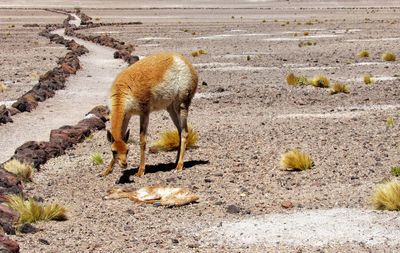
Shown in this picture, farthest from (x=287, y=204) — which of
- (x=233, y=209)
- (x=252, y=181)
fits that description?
(x=252, y=181)

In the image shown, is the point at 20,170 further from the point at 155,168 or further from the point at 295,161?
the point at 295,161

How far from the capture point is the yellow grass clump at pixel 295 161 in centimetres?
1146

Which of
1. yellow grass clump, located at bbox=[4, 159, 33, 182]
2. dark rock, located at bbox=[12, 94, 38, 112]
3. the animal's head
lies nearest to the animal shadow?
the animal's head

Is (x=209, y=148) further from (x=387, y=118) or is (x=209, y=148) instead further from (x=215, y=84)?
(x=215, y=84)

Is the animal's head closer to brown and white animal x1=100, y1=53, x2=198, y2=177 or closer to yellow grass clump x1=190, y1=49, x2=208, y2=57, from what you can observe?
brown and white animal x1=100, y1=53, x2=198, y2=177

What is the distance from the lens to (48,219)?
361 inches

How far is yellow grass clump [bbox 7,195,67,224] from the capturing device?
905 cm

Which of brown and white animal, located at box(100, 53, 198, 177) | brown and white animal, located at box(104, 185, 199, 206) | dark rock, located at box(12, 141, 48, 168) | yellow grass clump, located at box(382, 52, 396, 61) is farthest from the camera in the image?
yellow grass clump, located at box(382, 52, 396, 61)

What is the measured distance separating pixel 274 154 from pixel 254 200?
9.93ft

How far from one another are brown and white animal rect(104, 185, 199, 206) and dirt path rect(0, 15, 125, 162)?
12.6 feet

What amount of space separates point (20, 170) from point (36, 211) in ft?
8.28

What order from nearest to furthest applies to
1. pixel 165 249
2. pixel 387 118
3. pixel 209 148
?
pixel 165 249 < pixel 209 148 < pixel 387 118

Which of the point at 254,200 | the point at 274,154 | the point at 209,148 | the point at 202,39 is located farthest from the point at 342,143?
the point at 202,39

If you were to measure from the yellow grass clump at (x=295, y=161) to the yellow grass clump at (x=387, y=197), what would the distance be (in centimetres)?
237
